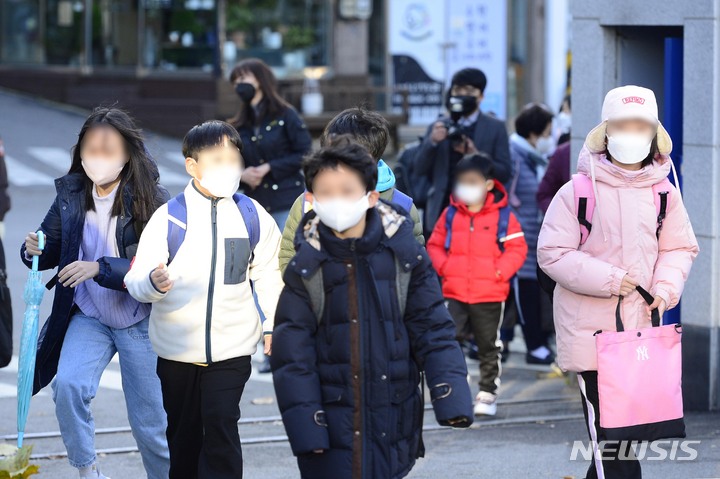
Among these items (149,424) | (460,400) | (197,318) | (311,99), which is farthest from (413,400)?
(311,99)

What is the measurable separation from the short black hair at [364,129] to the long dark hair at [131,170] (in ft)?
2.68

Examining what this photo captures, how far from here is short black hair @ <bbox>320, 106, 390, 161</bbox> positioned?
17.3 ft

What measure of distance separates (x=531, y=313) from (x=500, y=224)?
5.50ft

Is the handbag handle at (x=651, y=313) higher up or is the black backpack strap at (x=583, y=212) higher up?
the black backpack strap at (x=583, y=212)

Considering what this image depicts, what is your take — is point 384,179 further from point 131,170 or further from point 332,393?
point 332,393

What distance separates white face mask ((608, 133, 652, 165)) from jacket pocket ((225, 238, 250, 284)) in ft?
5.12

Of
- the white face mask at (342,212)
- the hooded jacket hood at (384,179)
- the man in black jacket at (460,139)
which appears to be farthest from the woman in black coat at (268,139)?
the white face mask at (342,212)

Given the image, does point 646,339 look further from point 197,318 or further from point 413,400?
point 197,318

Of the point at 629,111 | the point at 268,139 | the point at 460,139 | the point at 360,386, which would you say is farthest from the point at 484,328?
the point at 360,386

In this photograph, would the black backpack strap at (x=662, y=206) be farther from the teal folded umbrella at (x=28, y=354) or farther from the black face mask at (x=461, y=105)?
the black face mask at (x=461, y=105)

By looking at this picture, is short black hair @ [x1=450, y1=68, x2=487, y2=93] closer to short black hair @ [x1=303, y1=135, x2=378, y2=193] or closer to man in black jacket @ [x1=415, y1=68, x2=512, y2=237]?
man in black jacket @ [x1=415, y1=68, x2=512, y2=237]

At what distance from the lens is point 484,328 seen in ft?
24.5

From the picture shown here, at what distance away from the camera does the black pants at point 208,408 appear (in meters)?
5.06

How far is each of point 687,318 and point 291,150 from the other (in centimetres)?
285
